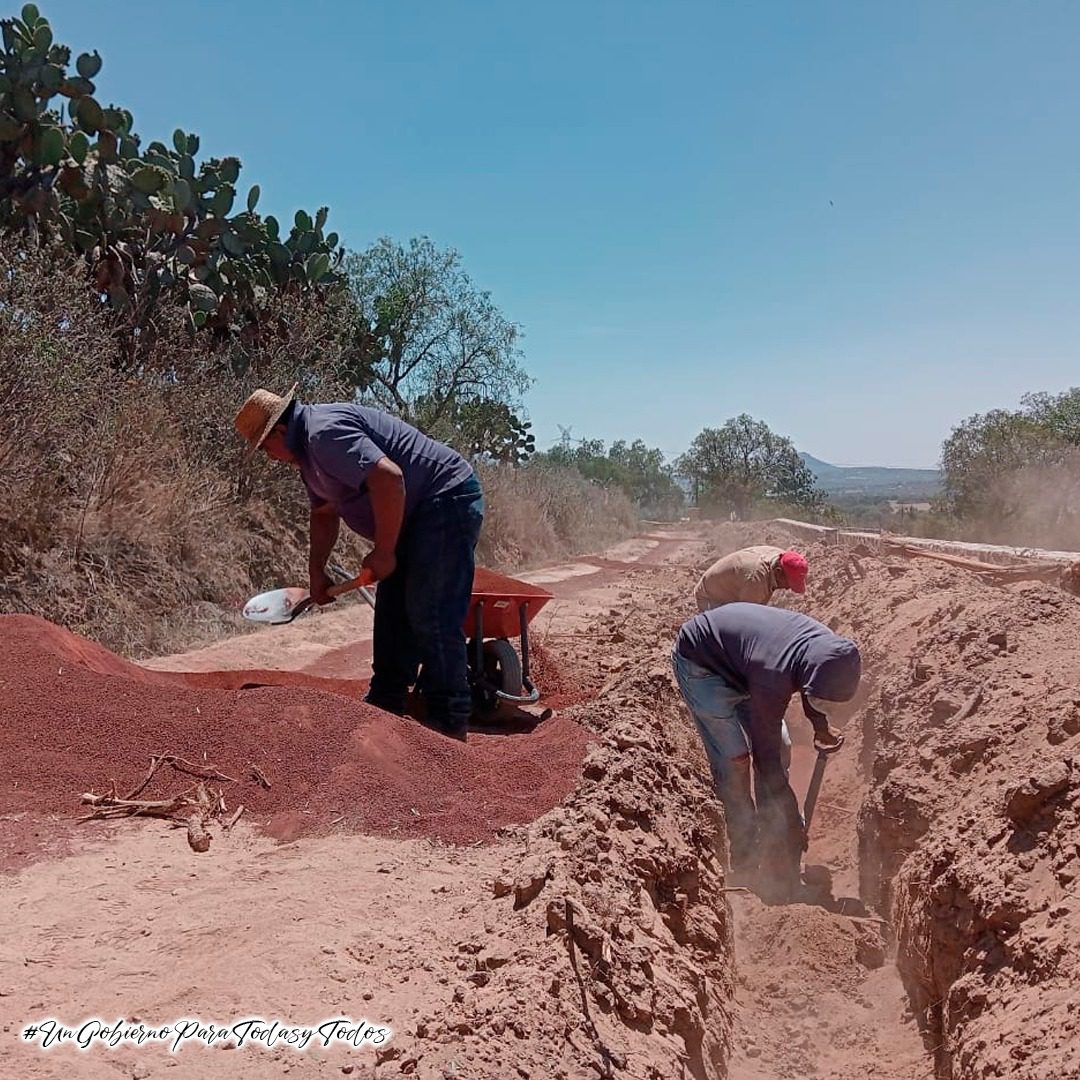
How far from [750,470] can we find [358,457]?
42.4 m

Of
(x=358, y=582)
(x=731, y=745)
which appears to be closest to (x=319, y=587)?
(x=358, y=582)

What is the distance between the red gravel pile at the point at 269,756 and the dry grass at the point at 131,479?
418 centimetres

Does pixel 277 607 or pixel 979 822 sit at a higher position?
pixel 277 607

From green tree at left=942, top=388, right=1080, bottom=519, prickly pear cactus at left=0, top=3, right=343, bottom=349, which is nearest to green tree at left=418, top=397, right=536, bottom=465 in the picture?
prickly pear cactus at left=0, top=3, right=343, bottom=349

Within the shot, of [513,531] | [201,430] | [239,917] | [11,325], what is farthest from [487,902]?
[513,531]

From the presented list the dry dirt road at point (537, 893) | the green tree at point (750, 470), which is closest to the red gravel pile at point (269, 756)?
the dry dirt road at point (537, 893)

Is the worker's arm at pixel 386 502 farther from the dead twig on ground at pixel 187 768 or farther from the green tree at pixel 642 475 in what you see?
the green tree at pixel 642 475

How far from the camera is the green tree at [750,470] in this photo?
44.3 meters

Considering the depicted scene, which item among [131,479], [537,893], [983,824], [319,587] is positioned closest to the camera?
[537,893]

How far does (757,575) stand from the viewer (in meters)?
5.67

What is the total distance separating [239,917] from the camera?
2.54 meters

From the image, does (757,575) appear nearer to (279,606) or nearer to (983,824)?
(983,824)

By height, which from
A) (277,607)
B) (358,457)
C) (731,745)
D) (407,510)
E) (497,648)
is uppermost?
(358,457)

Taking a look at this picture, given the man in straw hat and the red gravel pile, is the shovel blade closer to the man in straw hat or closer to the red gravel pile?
the man in straw hat
